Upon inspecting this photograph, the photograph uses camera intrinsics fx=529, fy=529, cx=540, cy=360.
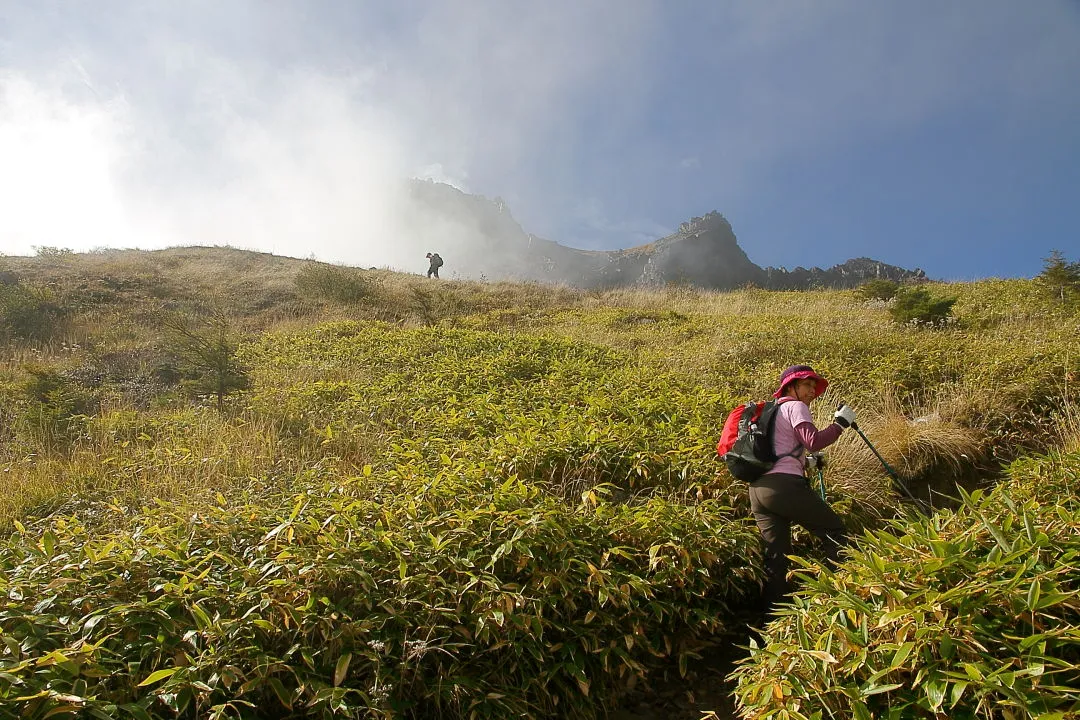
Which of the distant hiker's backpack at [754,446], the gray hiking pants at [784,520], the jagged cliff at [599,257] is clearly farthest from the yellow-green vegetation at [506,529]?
the jagged cliff at [599,257]

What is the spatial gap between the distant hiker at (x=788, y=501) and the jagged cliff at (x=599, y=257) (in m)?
16.2

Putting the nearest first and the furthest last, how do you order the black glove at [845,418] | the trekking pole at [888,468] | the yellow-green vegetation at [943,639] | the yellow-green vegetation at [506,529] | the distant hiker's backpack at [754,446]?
the yellow-green vegetation at [943,639]
the yellow-green vegetation at [506,529]
the distant hiker's backpack at [754,446]
the black glove at [845,418]
the trekking pole at [888,468]

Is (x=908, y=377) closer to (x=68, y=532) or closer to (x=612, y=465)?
(x=612, y=465)

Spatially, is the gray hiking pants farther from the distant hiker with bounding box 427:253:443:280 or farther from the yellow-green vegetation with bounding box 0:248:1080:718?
the distant hiker with bounding box 427:253:443:280

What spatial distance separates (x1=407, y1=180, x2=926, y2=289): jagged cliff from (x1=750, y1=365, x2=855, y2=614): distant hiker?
53.1ft

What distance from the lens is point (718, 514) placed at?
408 centimetres

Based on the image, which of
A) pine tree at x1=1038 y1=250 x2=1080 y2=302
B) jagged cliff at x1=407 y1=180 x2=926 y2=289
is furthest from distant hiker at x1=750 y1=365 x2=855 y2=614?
jagged cliff at x1=407 y1=180 x2=926 y2=289

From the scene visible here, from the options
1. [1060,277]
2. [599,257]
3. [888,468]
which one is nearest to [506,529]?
[888,468]

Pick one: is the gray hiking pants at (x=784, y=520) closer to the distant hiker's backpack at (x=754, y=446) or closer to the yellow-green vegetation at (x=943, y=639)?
the distant hiker's backpack at (x=754, y=446)

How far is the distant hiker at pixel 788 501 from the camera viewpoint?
3.78m

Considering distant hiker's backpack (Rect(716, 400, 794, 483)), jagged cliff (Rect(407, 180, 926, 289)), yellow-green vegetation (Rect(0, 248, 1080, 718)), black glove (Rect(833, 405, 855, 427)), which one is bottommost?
yellow-green vegetation (Rect(0, 248, 1080, 718))

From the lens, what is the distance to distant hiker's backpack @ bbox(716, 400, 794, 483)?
388 cm

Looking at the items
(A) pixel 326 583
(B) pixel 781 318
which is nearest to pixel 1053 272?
(B) pixel 781 318

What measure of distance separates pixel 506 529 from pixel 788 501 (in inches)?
81.1
